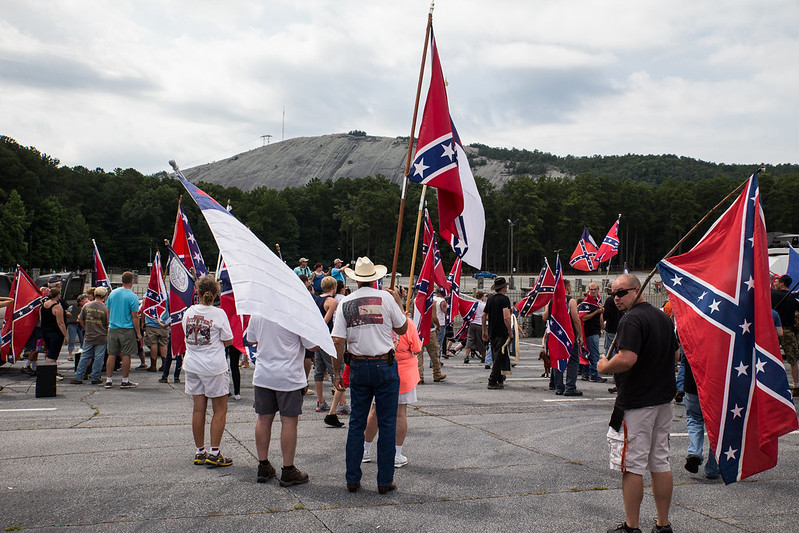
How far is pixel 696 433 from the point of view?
638 cm

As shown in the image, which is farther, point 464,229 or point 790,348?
point 790,348

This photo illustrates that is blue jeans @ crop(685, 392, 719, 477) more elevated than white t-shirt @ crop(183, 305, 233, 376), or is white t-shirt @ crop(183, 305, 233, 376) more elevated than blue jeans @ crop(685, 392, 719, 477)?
white t-shirt @ crop(183, 305, 233, 376)

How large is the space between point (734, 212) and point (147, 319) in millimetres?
11757

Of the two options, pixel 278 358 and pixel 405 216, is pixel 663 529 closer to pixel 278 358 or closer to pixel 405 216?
pixel 278 358

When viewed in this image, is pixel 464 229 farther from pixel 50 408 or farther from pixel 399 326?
pixel 50 408

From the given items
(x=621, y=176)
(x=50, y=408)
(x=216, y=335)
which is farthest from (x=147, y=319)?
(x=621, y=176)

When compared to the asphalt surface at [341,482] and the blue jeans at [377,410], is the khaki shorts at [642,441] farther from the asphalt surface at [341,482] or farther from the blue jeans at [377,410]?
the blue jeans at [377,410]

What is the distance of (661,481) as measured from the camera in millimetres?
4703

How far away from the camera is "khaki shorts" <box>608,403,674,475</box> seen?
4.66 m

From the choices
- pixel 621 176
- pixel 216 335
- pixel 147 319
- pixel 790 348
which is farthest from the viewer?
pixel 621 176

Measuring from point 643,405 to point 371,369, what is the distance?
7.16 feet

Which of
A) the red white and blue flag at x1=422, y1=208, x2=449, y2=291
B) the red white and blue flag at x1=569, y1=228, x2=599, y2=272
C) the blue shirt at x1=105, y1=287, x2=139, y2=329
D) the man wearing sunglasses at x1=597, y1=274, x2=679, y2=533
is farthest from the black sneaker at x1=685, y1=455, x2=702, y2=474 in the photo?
the red white and blue flag at x1=569, y1=228, x2=599, y2=272

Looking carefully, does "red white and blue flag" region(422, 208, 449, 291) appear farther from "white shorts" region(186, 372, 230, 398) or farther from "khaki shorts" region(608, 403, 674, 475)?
"khaki shorts" region(608, 403, 674, 475)

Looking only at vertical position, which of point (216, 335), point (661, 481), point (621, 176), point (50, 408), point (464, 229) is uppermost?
point (621, 176)
